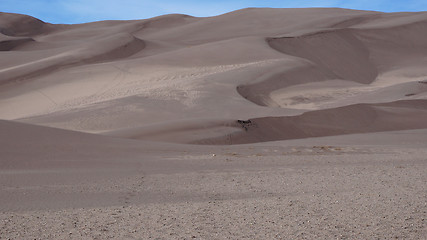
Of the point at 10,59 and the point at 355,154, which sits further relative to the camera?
the point at 10,59

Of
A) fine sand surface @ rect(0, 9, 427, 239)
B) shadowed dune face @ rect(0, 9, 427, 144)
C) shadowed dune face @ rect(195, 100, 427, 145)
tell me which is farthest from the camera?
shadowed dune face @ rect(0, 9, 427, 144)

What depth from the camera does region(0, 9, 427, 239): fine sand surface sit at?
630 cm

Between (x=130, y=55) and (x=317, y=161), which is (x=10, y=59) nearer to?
(x=130, y=55)

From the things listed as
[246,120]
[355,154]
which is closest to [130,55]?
[246,120]

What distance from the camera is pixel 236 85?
28922 mm

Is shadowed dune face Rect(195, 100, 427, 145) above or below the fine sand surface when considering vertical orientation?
below

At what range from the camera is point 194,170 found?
35.1 feet

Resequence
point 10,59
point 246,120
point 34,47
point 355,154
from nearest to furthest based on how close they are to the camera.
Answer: point 355,154 → point 246,120 → point 10,59 → point 34,47

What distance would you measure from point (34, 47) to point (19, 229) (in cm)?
6593

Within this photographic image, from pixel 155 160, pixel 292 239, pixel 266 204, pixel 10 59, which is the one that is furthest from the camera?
pixel 10 59

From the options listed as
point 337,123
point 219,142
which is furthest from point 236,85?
point 219,142

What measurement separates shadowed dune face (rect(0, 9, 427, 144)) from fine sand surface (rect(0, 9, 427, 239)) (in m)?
0.11

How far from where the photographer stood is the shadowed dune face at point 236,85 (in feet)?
67.0

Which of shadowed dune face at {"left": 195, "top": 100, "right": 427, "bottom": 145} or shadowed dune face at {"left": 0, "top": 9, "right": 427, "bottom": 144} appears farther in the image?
shadowed dune face at {"left": 0, "top": 9, "right": 427, "bottom": 144}
